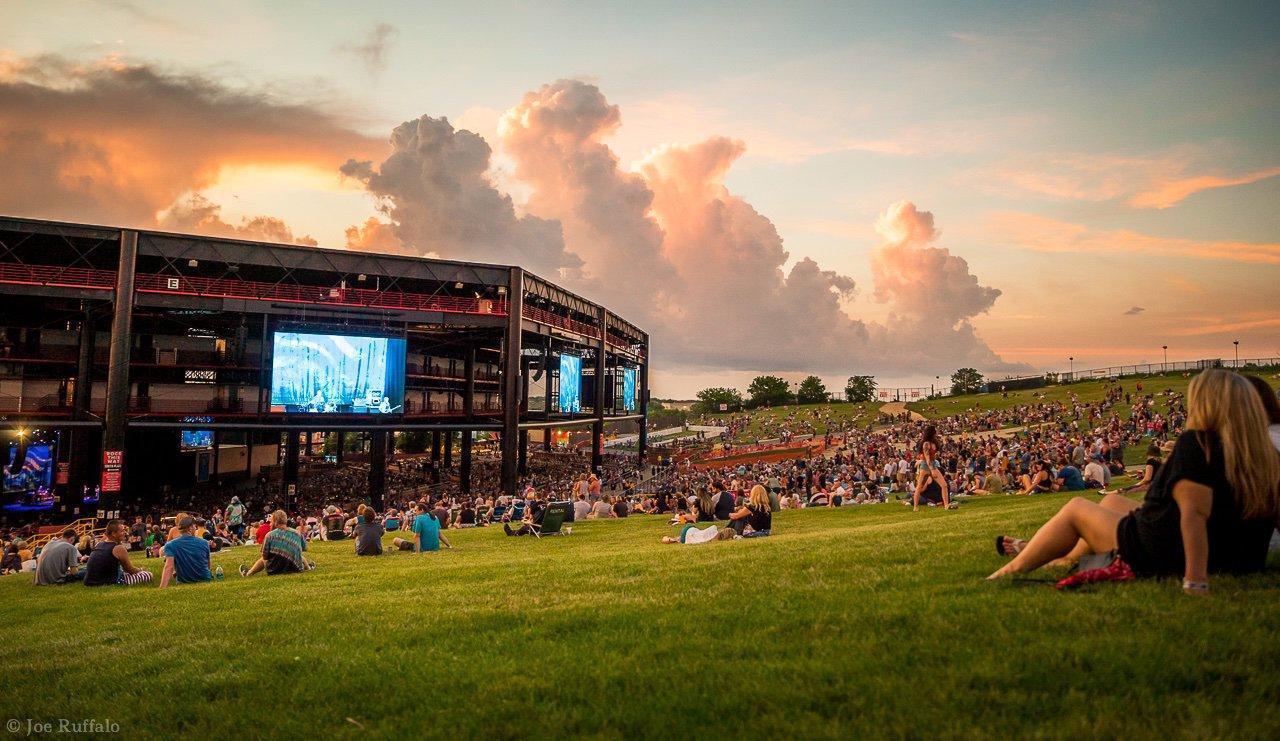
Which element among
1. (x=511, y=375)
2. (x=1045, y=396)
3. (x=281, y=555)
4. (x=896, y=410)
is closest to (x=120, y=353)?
(x=511, y=375)

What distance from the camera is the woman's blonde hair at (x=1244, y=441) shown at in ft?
14.9

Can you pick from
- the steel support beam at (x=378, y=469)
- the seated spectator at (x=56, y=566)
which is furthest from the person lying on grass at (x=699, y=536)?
the steel support beam at (x=378, y=469)

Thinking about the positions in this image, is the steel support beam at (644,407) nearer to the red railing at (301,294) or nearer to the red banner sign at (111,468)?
the red railing at (301,294)

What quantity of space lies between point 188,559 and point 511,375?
1263 inches

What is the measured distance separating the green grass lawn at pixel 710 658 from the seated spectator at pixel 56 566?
5476 mm

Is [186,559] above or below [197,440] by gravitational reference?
below

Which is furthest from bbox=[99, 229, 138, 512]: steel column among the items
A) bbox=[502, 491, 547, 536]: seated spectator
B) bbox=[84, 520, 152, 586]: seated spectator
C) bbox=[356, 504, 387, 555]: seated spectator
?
bbox=[356, 504, 387, 555]: seated spectator

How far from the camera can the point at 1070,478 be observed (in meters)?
17.7

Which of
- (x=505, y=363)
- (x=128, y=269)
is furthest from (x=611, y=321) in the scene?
(x=128, y=269)

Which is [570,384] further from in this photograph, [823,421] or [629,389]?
[823,421]

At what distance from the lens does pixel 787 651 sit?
174 inches

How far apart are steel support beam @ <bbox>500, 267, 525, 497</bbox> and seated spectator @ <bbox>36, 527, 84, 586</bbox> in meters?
30.0

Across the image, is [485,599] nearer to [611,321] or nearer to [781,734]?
[781,734]

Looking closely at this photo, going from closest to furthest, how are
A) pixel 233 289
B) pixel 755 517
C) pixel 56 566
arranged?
pixel 56 566, pixel 755 517, pixel 233 289
